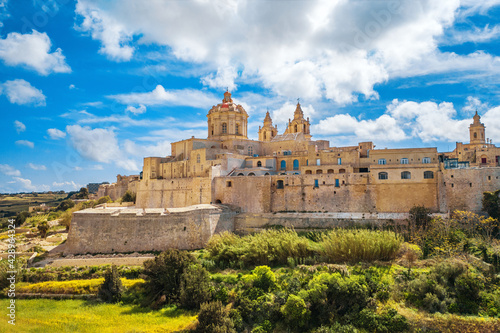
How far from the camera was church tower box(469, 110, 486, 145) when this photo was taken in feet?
155

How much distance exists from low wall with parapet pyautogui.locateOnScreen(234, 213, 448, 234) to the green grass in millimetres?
11728

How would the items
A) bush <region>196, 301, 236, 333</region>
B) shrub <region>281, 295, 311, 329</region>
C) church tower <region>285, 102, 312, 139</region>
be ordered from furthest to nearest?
church tower <region>285, 102, 312, 139</region>, shrub <region>281, 295, 311, 329</region>, bush <region>196, 301, 236, 333</region>

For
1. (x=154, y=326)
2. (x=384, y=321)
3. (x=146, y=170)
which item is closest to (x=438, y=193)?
(x=384, y=321)

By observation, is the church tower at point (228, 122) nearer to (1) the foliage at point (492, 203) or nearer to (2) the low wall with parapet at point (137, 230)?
(2) the low wall with parapet at point (137, 230)

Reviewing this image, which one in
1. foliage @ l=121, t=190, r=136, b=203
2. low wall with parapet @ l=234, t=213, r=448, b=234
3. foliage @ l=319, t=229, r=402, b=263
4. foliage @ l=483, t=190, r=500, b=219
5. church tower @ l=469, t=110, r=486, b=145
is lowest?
foliage @ l=319, t=229, r=402, b=263

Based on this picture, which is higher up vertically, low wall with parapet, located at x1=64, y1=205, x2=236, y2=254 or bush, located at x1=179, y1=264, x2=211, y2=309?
low wall with parapet, located at x1=64, y1=205, x2=236, y2=254

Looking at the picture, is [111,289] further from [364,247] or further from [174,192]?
[174,192]

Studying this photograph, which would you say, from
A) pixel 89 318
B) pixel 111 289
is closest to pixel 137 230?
pixel 111 289

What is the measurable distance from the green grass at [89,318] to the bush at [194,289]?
0.52 meters

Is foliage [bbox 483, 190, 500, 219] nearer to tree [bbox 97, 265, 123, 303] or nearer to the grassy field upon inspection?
tree [bbox 97, 265, 123, 303]

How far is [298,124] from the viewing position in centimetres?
4638

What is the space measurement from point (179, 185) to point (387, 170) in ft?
62.5

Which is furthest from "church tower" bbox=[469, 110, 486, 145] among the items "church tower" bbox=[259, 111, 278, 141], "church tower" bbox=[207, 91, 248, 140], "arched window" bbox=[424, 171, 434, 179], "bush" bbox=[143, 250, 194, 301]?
"bush" bbox=[143, 250, 194, 301]

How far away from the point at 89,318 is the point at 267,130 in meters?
35.1
